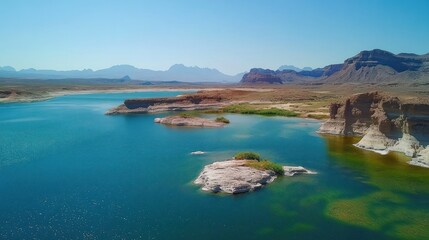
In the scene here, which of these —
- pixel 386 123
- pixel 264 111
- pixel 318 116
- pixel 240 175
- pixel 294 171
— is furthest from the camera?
pixel 264 111

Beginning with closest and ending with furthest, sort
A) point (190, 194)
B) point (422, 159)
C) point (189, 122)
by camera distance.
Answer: point (190, 194) < point (422, 159) < point (189, 122)

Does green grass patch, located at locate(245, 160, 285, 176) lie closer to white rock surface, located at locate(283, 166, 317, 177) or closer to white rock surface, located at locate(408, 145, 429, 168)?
white rock surface, located at locate(283, 166, 317, 177)

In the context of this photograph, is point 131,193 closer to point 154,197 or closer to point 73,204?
point 154,197

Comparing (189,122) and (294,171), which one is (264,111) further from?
(294,171)

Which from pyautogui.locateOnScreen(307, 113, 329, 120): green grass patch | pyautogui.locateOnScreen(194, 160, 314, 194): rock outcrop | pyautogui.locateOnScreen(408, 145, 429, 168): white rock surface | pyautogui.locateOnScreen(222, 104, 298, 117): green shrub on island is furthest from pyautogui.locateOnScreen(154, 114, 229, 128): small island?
pyautogui.locateOnScreen(408, 145, 429, 168): white rock surface

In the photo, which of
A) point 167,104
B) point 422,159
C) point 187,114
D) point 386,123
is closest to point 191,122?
point 187,114

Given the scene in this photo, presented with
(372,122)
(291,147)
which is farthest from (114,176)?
(372,122)
